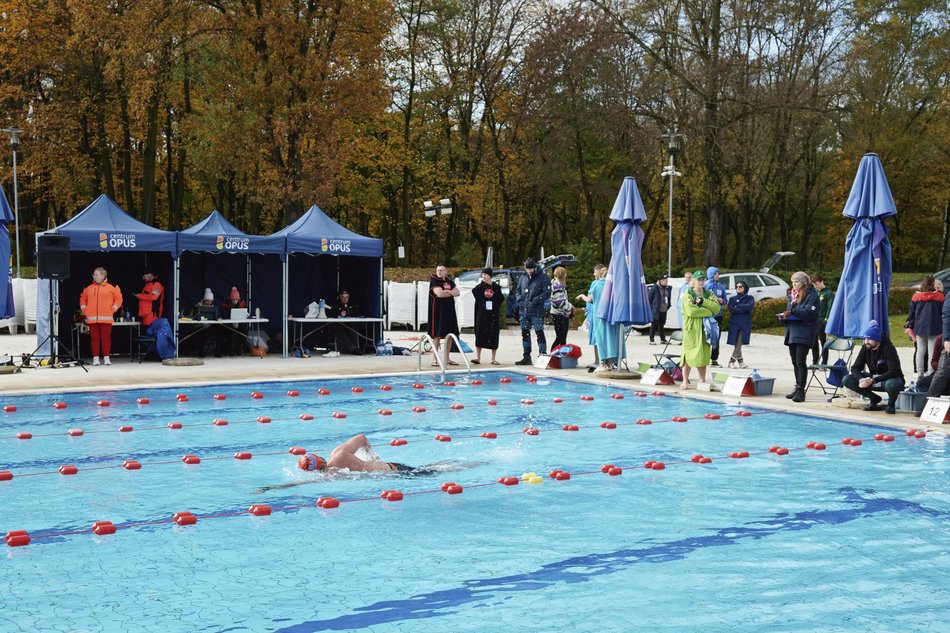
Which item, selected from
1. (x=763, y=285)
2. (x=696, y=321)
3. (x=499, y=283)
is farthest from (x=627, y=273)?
(x=763, y=285)

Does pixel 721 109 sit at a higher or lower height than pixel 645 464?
higher

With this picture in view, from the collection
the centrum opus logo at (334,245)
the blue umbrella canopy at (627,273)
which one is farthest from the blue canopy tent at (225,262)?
the blue umbrella canopy at (627,273)

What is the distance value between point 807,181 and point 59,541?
44.0m

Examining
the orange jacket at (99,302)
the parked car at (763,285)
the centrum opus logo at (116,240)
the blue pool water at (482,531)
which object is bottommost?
the blue pool water at (482,531)

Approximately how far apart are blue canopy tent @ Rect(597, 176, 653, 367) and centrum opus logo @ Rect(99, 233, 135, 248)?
832 cm

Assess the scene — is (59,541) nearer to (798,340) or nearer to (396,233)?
(798,340)

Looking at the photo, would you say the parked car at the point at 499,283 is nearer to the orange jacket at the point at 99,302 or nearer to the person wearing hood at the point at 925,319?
the orange jacket at the point at 99,302

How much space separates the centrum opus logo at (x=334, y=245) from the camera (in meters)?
18.9

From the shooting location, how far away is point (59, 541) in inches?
266

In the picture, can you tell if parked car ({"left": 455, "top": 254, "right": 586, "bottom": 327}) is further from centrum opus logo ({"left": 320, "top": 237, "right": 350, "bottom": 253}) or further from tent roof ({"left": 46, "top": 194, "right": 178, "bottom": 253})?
tent roof ({"left": 46, "top": 194, "right": 178, "bottom": 253})

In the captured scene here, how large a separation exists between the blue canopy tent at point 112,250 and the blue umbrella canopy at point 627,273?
7.80 meters

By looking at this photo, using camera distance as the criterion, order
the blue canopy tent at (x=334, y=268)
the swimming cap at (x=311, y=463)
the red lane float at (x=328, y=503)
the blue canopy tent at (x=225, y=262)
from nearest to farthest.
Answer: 1. the red lane float at (x=328, y=503)
2. the swimming cap at (x=311, y=463)
3. the blue canopy tent at (x=225, y=262)
4. the blue canopy tent at (x=334, y=268)

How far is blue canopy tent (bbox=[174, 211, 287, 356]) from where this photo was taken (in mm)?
17828

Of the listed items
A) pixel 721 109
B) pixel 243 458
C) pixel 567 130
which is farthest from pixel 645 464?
pixel 567 130
